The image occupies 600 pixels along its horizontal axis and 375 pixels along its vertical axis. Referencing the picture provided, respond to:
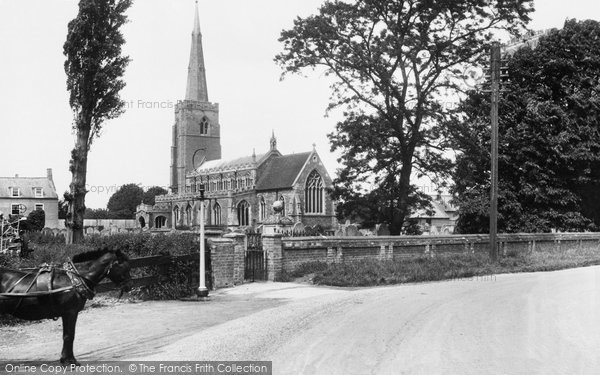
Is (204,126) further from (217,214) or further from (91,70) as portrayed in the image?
(91,70)

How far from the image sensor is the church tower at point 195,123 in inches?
4063

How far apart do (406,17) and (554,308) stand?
16639mm

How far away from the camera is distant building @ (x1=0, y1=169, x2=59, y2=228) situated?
8194cm

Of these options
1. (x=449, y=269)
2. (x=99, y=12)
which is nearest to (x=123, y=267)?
(x=449, y=269)

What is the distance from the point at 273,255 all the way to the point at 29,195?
74.9 meters

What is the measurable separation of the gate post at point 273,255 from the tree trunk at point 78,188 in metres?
7.97

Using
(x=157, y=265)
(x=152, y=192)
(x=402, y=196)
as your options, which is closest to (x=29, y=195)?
(x=152, y=192)

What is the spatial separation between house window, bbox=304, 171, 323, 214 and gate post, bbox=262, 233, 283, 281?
2184 inches

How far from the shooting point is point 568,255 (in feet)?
90.4

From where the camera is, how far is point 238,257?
57.0 ft

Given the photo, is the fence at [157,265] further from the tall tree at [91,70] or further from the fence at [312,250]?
the tall tree at [91,70]

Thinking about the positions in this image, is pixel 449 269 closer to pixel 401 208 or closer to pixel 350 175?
pixel 401 208

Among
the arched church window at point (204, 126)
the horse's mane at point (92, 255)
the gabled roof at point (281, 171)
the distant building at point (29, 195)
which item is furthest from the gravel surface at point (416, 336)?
the arched church window at point (204, 126)

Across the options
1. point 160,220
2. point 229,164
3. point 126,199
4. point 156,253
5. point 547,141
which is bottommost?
point 156,253
